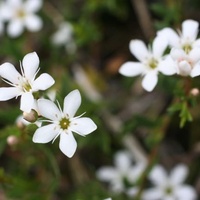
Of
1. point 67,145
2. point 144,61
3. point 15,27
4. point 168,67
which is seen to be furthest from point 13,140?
point 15,27

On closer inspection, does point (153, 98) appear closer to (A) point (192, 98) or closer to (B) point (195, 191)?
(B) point (195, 191)

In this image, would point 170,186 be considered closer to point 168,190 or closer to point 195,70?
point 168,190

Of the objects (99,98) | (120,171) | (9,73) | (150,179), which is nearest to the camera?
(9,73)

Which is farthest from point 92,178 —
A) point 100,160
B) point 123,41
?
point 123,41

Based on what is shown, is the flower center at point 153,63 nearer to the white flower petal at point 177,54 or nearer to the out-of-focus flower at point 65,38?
the white flower petal at point 177,54

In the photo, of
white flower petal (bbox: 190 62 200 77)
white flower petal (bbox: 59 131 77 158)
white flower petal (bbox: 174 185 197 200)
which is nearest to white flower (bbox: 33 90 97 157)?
white flower petal (bbox: 59 131 77 158)
